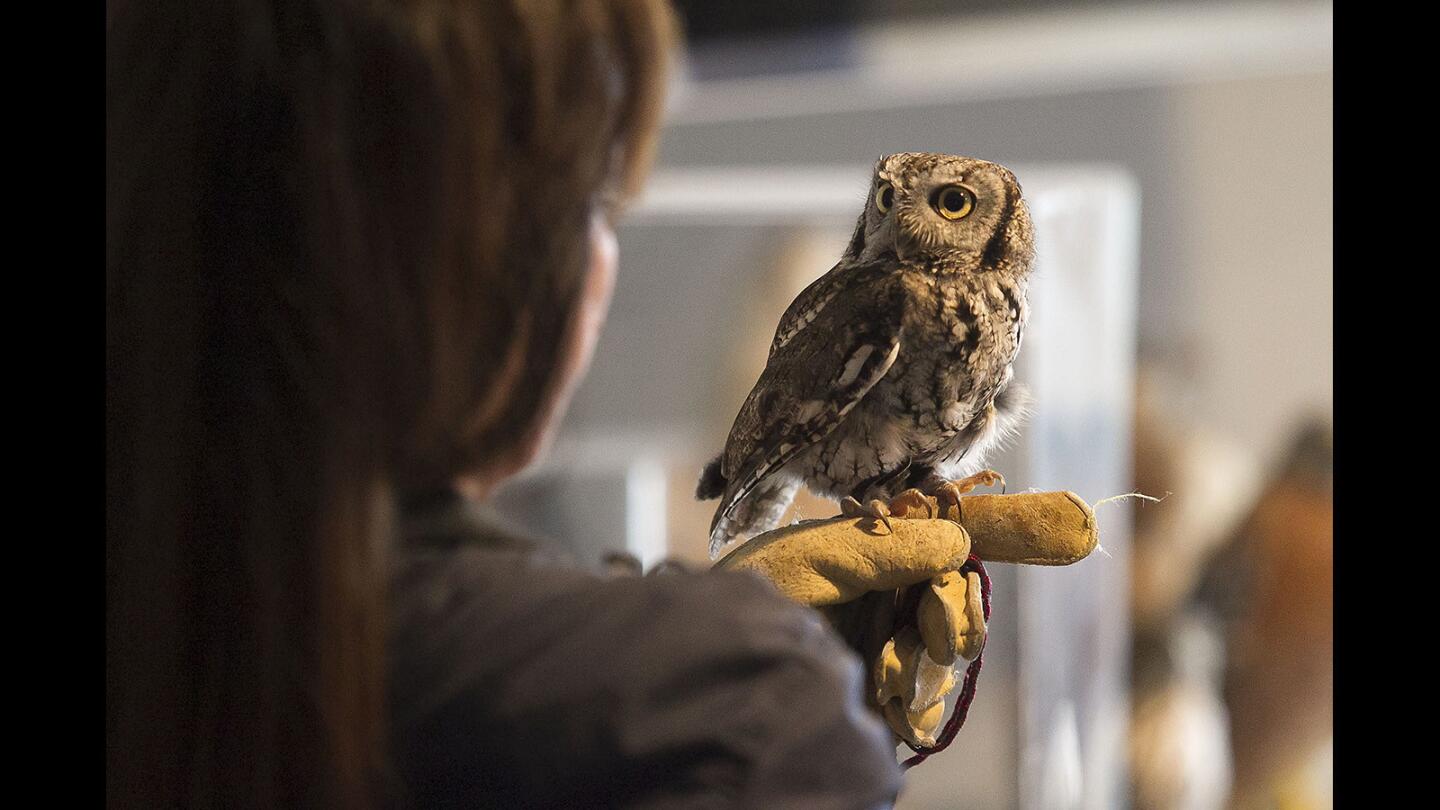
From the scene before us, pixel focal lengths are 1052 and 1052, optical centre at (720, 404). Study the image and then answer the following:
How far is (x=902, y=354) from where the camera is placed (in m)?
0.38

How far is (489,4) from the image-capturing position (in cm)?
44

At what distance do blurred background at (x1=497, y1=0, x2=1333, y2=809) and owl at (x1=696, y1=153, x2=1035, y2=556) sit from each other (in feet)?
0.06

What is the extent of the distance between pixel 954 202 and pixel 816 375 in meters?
0.08

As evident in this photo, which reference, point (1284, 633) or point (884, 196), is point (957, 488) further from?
point (1284, 633)

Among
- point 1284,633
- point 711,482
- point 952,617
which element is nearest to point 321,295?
point 711,482

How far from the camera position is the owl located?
380 millimetres

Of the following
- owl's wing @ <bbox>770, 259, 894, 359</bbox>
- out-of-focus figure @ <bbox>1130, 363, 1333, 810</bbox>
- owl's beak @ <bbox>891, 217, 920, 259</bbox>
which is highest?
owl's beak @ <bbox>891, 217, 920, 259</bbox>

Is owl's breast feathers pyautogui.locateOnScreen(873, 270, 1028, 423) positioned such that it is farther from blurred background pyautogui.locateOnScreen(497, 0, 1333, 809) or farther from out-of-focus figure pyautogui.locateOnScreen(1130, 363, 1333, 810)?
out-of-focus figure pyautogui.locateOnScreen(1130, 363, 1333, 810)

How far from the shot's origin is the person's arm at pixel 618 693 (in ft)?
1.30

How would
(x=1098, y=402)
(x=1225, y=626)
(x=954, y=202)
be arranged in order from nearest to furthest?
(x=954, y=202)
(x=1098, y=402)
(x=1225, y=626)

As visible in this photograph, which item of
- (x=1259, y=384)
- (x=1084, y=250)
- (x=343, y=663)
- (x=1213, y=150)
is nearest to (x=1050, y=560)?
(x=1084, y=250)

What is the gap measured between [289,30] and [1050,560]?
15.4 inches

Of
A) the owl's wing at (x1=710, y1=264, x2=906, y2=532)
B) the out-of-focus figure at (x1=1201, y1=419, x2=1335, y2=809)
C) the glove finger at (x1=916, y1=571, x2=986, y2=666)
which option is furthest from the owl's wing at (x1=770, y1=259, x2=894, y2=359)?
the out-of-focus figure at (x1=1201, y1=419, x2=1335, y2=809)
